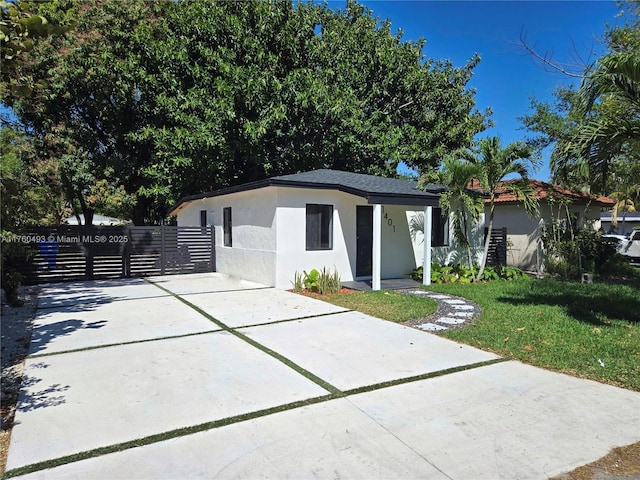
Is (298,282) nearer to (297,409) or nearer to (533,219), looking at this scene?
(297,409)

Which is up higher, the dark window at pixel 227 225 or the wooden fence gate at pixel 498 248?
the dark window at pixel 227 225

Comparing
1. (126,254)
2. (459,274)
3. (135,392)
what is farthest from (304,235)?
(135,392)

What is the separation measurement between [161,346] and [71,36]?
16.5 metres

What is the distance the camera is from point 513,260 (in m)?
16.0

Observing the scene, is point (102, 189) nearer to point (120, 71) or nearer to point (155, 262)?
point (120, 71)

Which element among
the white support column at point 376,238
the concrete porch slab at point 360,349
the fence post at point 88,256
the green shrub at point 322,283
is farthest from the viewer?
the fence post at point 88,256

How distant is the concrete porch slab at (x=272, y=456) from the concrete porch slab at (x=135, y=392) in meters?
0.28

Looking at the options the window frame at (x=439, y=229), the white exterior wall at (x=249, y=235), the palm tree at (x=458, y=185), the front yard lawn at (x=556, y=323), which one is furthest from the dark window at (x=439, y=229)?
the white exterior wall at (x=249, y=235)

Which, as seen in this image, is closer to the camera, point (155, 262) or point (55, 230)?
point (55, 230)

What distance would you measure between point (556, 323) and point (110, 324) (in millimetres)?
7292

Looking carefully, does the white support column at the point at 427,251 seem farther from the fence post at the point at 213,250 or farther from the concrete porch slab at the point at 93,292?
the fence post at the point at 213,250

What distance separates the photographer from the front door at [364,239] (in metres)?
11.7

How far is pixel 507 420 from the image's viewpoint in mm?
3350

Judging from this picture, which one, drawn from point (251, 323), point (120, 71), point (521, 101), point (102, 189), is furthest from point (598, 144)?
point (102, 189)
